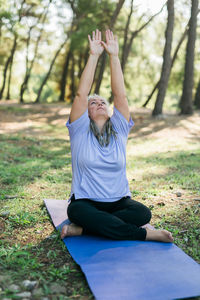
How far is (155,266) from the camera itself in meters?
2.63

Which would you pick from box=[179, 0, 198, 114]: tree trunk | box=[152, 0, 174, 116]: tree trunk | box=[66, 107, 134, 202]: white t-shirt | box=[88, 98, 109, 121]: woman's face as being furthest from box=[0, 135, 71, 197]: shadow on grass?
box=[179, 0, 198, 114]: tree trunk

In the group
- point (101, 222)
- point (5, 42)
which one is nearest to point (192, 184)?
point (101, 222)

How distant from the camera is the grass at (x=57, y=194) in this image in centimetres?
262

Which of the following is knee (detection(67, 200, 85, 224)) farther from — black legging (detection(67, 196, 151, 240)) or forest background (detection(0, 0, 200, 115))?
forest background (detection(0, 0, 200, 115))

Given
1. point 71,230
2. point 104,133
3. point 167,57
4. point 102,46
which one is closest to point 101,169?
point 104,133

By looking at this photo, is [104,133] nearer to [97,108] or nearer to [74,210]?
[97,108]

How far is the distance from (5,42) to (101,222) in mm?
23444

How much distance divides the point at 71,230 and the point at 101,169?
65 cm

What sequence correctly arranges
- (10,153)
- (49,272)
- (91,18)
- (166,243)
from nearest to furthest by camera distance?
(49,272), (166,243), (10,153), (91,18)

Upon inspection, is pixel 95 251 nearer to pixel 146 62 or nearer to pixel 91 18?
pixel 91 18

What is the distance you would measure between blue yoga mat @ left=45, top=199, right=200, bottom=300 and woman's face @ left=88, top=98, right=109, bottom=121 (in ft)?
3.94

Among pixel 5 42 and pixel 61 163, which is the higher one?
pixel 5 42

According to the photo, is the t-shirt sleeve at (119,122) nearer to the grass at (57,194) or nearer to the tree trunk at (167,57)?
the grass at (57,194)

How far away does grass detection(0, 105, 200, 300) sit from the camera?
2625 mm
